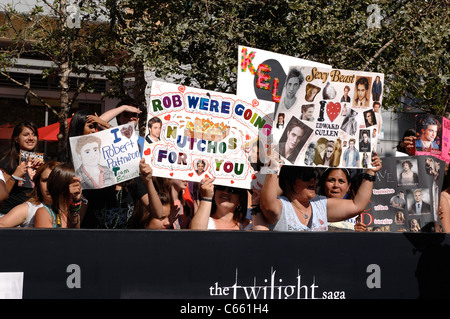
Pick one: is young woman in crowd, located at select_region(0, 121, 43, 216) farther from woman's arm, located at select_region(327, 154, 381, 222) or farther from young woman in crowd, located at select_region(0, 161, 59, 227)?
woman's arm, located at select_region(327, 154, 381, 222)

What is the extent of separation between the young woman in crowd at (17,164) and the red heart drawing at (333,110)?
264cm

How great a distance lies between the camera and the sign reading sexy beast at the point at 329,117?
5137mm

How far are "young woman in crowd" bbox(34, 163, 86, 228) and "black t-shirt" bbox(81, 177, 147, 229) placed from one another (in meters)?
0.39

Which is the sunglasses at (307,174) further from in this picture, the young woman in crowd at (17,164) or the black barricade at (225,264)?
the young woman in crowd at (17,164)

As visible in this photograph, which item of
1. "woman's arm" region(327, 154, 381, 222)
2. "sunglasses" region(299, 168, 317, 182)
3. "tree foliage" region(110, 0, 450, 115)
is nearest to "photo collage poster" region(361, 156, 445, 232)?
"woman's arm" region(327, 154, 381, 222)

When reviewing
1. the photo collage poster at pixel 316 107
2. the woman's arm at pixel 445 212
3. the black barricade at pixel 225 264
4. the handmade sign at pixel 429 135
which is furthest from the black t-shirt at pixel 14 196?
the woman's arm at pixel 445 212

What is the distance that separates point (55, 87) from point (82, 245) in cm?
1649

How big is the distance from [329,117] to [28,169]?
8.93ft

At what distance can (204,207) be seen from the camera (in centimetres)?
485

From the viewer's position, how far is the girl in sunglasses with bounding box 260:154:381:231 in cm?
486

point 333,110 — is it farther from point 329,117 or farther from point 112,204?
point 112,204

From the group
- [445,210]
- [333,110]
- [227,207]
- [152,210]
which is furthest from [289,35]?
[152,210]
